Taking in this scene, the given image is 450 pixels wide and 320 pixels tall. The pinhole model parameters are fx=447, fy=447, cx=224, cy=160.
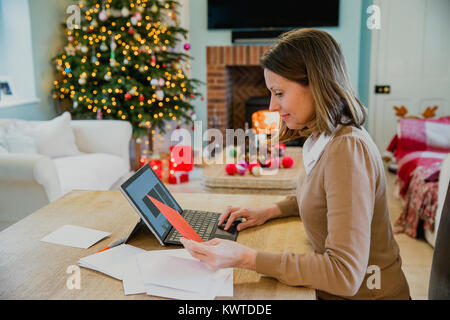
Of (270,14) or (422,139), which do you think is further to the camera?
(270,14)

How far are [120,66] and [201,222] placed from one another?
10.1 ft

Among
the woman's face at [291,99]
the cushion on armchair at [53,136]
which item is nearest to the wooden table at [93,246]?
the woman's face at [291,99]

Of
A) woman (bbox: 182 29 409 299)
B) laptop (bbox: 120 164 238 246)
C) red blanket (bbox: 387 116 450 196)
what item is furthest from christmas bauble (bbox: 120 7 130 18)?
woman (bbox: 182 29 409 299)

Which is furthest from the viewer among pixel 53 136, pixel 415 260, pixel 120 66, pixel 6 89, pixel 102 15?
pixel 120 66

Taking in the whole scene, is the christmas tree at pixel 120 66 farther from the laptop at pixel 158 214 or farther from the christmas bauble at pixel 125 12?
the laptop at pixel 158 214

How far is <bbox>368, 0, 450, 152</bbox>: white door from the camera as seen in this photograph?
460 centimetres

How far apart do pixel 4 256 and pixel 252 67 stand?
4514 millimetres

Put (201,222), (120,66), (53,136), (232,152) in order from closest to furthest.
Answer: (201,222) < (232,152) < (53,136) < (120,66)

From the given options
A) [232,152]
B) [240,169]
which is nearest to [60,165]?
[232,152]

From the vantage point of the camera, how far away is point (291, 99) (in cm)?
99

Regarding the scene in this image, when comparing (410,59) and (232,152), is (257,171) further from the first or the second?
(410,59)

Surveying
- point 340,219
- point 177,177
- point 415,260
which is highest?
point 340,219

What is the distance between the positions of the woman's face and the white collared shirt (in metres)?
0.05
